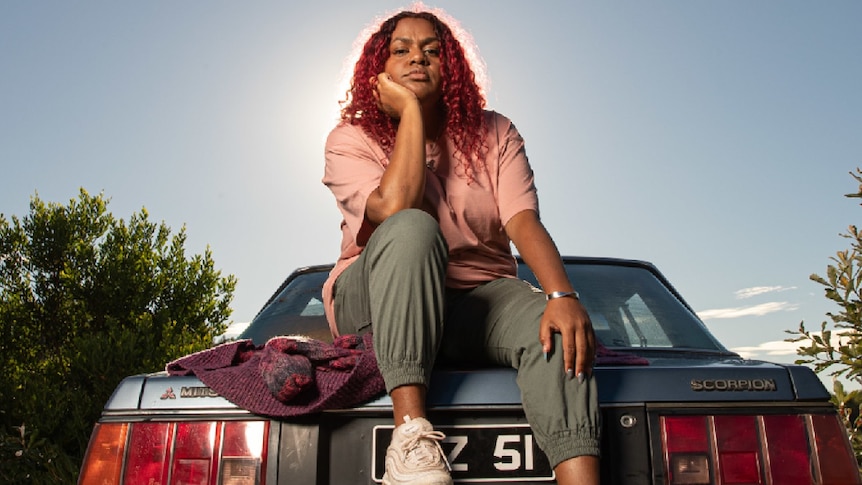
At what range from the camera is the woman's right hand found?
2.52 metres

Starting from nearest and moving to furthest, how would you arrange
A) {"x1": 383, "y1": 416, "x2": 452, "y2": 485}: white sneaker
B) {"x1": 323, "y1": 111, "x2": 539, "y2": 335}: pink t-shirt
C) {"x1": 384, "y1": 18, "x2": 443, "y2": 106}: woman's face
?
{"x1": 383, "y1": 416, "x2": 452, "y2": 485}: white sneaker < {"x1": 323, "y1": 111, "x2": 539, "y2": 335}: pink t-shirt < {"x1": 384, "y1": 18, "x2": 443, "y2": 106}: woman's face

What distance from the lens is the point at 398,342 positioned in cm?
182

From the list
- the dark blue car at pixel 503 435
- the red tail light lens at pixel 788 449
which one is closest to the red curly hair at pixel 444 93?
the dark blue car at pixel 503 435

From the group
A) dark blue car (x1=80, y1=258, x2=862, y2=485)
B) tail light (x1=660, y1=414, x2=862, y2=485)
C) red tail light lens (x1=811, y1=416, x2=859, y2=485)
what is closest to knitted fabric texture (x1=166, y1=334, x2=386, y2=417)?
dark blue car (x1=80, y1=258, x2=862, y2=485)

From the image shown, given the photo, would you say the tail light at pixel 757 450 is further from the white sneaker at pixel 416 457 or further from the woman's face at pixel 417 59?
the woman's face at pixel 417 59

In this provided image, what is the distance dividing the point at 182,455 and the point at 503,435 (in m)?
0.80

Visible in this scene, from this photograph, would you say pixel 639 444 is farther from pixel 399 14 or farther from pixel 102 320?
pixel 102 320

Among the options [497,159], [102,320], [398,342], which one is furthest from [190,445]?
[102,320]

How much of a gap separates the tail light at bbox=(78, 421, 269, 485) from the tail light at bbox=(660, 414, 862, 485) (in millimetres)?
1012

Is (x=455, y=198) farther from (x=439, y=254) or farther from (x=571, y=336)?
(x=571, y=336)

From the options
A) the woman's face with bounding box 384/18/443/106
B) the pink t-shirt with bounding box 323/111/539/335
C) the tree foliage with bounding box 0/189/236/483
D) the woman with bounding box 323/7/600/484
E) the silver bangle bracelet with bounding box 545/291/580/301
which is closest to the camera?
the woman with bounding box 323/7/600/484

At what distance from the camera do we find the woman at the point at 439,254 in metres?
1.76

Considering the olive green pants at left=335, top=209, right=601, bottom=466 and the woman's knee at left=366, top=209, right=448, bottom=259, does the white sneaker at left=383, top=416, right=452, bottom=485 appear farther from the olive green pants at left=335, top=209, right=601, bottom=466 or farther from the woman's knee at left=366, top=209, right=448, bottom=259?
the woman's knee at left=366, top=209, right=448, bottom=259

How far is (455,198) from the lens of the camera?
253cm
